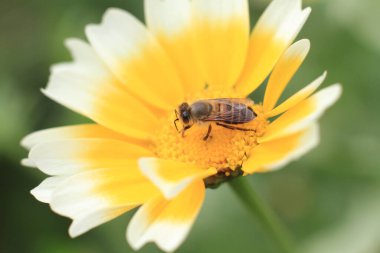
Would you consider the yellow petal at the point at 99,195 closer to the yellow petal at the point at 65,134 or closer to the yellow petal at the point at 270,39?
the yellow petal at the point at 65,134

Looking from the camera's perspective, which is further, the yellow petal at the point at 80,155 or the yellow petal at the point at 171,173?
the yellow petal at the point at 80,155

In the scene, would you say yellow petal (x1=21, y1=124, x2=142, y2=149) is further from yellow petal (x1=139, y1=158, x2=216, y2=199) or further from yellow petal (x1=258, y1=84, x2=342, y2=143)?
yellow petal (x1=258, y1=84, x2=342, y2=143)

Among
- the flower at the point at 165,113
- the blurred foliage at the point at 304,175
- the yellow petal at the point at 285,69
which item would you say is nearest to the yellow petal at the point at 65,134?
the flower at the point at 165,113

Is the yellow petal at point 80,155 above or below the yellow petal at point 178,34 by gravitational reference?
below

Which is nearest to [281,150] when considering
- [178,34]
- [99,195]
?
[99,195]

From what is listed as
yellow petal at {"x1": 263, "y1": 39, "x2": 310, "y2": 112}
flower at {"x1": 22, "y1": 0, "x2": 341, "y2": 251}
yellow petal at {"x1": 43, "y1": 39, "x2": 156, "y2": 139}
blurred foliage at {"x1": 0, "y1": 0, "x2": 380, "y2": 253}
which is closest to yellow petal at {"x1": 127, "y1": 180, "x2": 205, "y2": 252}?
flower at {"x1": 22, "y1": 0, "x2": 341, "y2": 251}

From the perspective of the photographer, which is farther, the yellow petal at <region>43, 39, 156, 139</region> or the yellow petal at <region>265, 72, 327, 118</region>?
the yellow petal at <region>43, 39, 156, 139</region>

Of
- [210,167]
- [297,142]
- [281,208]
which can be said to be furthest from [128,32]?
[281,208]

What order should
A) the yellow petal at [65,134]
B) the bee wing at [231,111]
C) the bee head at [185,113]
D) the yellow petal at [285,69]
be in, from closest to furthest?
the yellow petal at [285,69]
the bee wing at [231,111]
the bee head at [185,113]
the yellow petal at [65,134]
